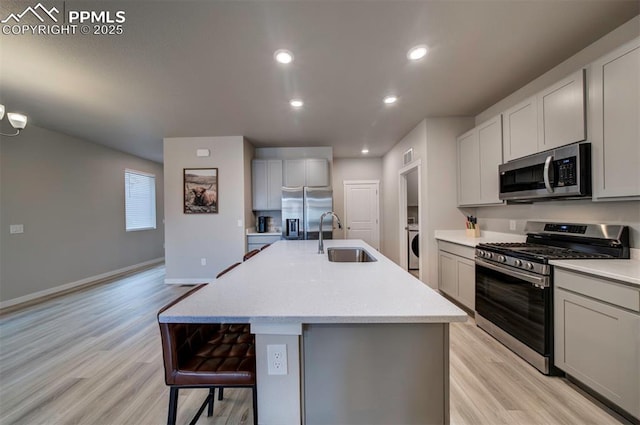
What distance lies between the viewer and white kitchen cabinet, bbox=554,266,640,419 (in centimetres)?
130

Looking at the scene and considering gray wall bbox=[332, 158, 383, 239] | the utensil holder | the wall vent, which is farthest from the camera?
gray wall bbox=[332, 158, 383, 239]

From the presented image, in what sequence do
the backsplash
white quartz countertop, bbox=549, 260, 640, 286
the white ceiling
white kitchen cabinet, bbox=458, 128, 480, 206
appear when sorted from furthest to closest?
white kitchen cabinet, bbox=458, 128, 480, 206 < the backsplash < the white ceiling < white quartz countertop, bbox=549, 260, 640, 286

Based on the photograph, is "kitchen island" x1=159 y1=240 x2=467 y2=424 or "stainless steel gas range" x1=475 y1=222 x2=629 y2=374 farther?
"stainless steel gas range" x1=475 y1=222 x2=629 y2=374

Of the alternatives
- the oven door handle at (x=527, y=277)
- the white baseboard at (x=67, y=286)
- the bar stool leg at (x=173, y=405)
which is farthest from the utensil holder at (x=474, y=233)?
the white baseboard at (x=67, y=286)

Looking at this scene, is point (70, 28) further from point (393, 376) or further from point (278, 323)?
point (393, 376)

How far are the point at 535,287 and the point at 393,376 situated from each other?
5.00 feet

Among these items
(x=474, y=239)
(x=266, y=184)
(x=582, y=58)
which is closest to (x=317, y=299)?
(x=474, y=239)

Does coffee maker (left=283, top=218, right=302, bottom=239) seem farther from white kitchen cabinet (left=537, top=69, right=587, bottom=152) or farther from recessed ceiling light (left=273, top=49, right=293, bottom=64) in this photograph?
white kitchen cabinet (left=537, top=69, right=587, bottom=152)

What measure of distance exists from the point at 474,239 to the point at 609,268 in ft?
4.68

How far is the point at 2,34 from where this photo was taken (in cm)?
173

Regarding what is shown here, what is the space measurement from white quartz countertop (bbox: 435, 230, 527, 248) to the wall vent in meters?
1.37

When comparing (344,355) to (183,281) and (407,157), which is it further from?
(183,281)

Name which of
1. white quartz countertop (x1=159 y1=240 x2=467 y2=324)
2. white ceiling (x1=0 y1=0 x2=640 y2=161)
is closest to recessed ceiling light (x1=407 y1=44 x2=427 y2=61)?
white ceiling (x1=0 y1=0 x2=640 y2=161)

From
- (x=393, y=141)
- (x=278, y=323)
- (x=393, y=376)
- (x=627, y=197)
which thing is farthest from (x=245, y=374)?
(x=393, y=141)
